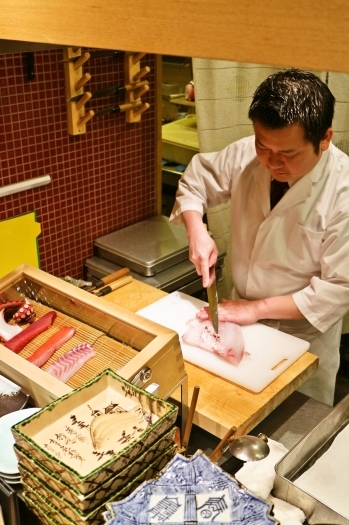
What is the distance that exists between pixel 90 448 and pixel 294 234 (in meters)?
1.31

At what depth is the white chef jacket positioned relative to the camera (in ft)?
6.27

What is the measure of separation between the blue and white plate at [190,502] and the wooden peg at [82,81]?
1682 millimetres

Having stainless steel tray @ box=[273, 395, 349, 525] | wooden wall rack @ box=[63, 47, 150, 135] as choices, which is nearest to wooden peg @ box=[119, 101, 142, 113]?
wooden wall rack @ box=[63, 47, 150, 135]

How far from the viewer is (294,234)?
2010mm

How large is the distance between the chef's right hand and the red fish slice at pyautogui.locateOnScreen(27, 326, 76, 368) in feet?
1.97

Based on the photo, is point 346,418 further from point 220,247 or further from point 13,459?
point 220,247

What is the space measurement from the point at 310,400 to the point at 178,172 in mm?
2554

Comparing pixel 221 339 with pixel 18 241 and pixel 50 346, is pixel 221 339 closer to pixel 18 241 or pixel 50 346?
pixel 50 346

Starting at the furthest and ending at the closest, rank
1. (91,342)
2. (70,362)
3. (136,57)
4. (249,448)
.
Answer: (136,57) < (91,342) < (70,362) < (249,448)

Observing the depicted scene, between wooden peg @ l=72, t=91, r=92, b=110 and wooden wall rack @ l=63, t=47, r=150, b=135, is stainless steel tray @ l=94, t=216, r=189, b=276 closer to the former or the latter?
wooden wall rack @ l=63, t=47, r=150, b=135

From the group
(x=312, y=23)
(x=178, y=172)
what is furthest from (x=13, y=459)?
(x=178, y=172)

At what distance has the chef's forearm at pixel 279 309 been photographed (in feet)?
6.45

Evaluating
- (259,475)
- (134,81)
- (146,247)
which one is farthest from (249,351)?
(134,81)

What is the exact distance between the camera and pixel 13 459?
3.59 ft
